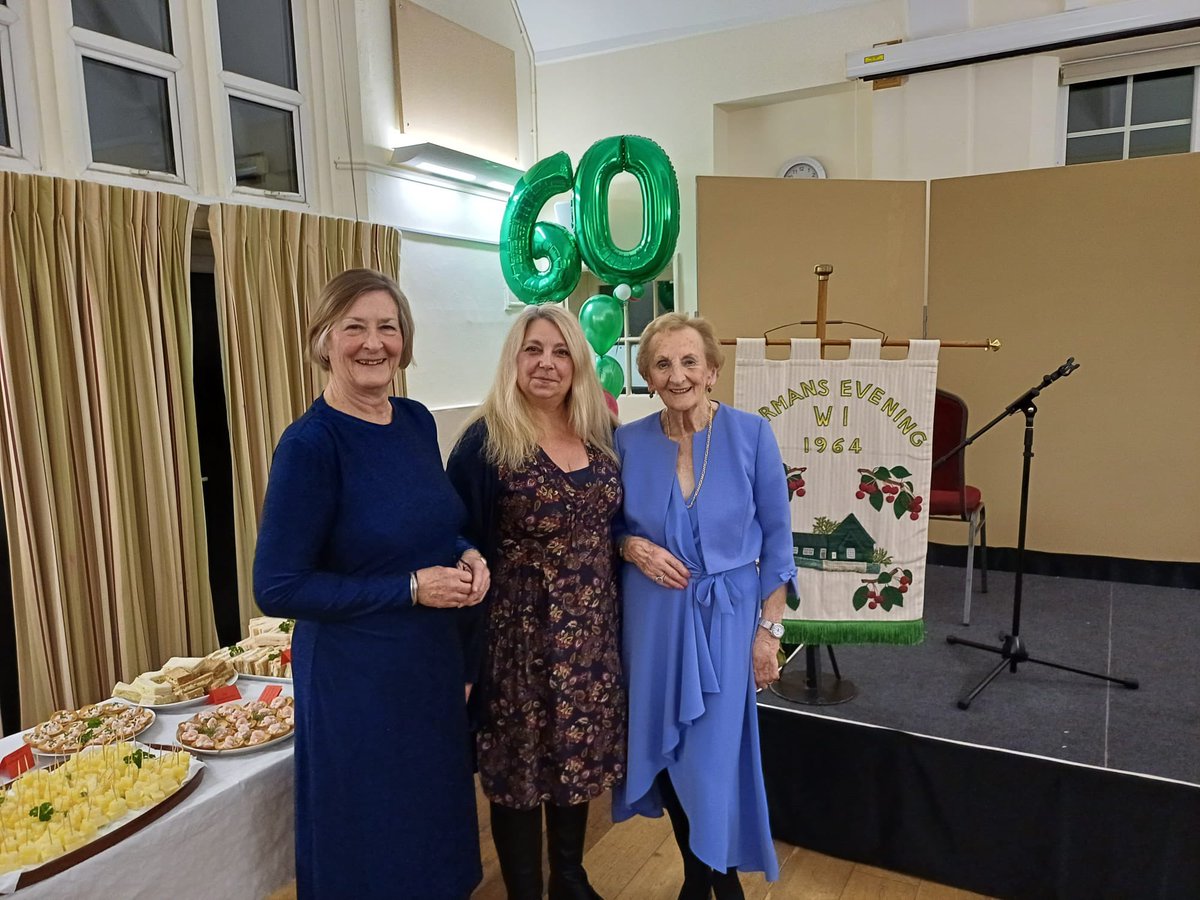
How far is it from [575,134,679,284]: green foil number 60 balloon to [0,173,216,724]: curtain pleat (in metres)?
1.98

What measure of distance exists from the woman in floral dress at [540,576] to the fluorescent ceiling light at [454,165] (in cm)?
287

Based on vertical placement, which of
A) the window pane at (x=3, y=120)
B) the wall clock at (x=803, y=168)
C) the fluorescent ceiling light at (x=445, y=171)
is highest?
the wall clock at (x=803, y=168)

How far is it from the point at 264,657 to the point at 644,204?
3.15 meters

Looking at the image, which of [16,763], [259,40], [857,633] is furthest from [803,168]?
[16,763]

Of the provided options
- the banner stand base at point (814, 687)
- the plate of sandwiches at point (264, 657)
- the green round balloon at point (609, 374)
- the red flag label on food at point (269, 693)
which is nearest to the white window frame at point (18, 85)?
the plate of sandwiches at point (264, 657)

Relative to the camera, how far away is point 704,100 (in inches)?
220

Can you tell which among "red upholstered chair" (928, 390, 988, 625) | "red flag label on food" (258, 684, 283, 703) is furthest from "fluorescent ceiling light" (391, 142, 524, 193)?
"red flag label on food" (258, 684, 283, 703)

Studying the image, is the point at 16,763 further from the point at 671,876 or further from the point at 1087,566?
the point at 1087,566

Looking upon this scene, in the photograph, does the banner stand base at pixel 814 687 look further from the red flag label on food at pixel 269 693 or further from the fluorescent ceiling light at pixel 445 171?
the fluorescent ceiling light at pixel 445 171

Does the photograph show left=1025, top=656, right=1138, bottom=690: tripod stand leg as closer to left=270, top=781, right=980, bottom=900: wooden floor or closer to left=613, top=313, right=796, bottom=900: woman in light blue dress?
left=270, top=781, right=980, bottom=900: wooden floor

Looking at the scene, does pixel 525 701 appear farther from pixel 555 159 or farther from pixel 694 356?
pixel 555 159

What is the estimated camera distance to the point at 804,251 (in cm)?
438

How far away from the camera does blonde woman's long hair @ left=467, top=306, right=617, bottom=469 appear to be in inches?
69.6

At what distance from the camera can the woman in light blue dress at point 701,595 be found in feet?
6.05
